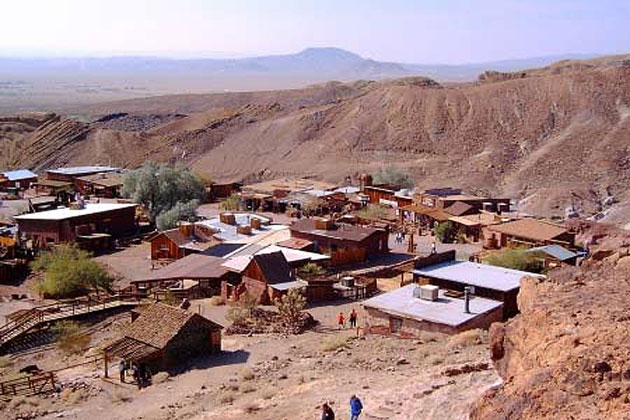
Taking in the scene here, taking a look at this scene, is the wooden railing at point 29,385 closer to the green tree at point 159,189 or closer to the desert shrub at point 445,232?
the desert shrub at point 445,232

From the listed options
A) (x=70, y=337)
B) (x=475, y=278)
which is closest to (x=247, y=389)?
(x=70, y=337)

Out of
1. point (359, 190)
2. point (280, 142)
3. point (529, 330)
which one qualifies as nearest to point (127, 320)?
point (529, 330)

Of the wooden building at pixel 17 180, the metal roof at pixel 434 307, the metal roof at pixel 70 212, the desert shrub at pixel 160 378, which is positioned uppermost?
the metal roof at pixel 434 307

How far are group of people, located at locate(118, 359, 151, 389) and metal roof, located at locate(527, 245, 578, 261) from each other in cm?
2101

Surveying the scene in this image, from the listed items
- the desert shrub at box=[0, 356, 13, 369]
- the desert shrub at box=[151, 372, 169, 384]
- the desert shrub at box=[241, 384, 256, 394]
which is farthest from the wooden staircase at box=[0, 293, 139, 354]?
the desert shrub at box=[241, 384, 256, 394]

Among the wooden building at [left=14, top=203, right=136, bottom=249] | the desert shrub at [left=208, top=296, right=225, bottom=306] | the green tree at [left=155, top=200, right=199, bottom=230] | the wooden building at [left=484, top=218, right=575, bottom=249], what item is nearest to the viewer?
the desert shrub at [left=208, top=296, right=225, bottom=306]

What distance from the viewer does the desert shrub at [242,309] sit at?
3034 cm

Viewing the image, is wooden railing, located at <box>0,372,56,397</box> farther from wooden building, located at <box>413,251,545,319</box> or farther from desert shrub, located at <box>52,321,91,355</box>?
wooden building, located at <box>413,251,545,319</box>

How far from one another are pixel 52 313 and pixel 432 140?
202 ft

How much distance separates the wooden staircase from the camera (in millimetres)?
30000

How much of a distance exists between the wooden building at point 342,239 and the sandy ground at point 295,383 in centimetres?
1390

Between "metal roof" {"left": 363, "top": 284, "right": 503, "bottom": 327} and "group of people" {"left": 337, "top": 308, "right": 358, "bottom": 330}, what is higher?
"metal roof" {"left": 363, "top": 284, "right": 503, "bottom": 327}

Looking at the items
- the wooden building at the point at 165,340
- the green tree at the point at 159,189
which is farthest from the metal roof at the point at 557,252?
the green tree at the point at 159,189

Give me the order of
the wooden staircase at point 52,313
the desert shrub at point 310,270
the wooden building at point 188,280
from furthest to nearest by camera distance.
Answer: the desert shrub at point 310,270, the wooden building at point 188,280, the wooden staircase at point 52,313
